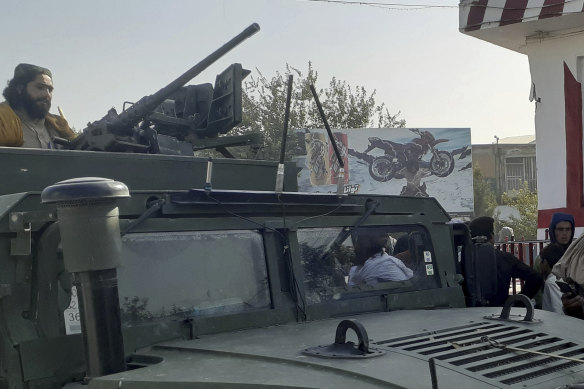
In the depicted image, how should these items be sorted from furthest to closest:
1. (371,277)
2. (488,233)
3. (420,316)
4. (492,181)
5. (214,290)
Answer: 1. (492,181)
2. (488,233)
3. (371,277)
4. (420,316)
5. (214,290)

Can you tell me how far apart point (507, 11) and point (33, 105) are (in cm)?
621

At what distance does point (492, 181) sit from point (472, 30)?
3282 centimetres

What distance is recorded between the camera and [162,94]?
445 cm

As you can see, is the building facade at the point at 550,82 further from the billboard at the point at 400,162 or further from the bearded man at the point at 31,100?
the billboard at the point at 400,162

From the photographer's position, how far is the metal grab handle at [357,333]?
2729 millimetres

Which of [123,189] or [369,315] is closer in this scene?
[123,189]

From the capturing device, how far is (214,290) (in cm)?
332

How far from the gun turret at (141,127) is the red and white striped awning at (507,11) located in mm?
5284

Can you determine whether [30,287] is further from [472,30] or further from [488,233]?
[472,30]

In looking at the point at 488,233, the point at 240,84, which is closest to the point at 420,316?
the point at 240,84

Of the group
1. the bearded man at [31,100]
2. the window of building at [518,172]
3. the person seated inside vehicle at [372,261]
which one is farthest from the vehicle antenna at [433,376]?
the window of building at [518,172]

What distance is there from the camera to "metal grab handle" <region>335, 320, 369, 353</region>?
273 cm

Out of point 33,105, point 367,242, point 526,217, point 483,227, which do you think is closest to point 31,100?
point 33,105

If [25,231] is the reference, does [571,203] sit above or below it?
below
